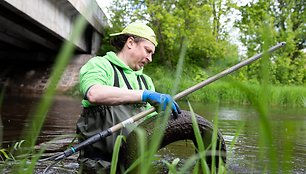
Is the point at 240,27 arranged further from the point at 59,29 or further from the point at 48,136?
the point at 48,136

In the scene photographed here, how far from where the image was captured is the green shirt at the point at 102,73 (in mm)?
3047

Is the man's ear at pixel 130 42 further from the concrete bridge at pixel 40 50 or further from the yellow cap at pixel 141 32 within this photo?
the concrete bridge at pixel 40 50

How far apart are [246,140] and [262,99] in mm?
5200

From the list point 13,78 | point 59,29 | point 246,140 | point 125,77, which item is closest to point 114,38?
point 125,77

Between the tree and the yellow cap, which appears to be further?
the tree

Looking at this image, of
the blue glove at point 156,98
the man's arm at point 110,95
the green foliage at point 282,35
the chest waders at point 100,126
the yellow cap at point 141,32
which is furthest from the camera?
the green foliage at point 282,35

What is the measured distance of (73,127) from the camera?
660 cm

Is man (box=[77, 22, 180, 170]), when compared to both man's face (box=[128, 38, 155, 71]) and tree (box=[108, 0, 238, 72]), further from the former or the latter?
tree (box=[108, 0, 238, 72])

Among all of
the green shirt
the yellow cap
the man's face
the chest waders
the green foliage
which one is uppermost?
the green foliage

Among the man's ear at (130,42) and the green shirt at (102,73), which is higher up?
the man's ear at (130,42)

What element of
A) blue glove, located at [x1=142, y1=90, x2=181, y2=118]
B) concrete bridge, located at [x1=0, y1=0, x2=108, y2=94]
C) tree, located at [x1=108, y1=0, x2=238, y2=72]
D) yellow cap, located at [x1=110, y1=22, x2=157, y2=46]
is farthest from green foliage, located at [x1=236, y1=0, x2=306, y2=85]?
blue glove, located at [x1=142, y1=90, x2=181, y2=118]

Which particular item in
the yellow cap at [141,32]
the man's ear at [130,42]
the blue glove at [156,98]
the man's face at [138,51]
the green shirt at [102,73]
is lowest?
the blue glove at [156,98]

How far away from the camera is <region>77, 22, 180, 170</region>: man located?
2924 mm

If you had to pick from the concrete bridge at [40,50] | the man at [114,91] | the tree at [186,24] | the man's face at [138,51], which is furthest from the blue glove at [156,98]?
the tree at [186,24]
